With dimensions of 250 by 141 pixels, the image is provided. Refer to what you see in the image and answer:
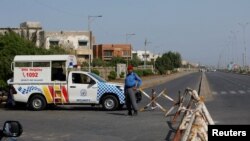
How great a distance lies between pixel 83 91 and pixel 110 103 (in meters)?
1.26

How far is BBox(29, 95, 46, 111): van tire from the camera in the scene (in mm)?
22391

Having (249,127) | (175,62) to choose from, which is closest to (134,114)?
(249,127)

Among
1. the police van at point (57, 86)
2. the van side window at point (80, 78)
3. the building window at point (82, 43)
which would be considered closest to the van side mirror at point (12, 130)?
the police van at point (57, 86)

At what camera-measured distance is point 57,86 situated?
73.2 ft

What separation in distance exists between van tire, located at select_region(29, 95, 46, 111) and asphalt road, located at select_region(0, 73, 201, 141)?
43cm

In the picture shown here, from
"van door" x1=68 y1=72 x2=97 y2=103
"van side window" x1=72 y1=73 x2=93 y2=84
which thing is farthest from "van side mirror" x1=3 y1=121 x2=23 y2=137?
"van side window" x1=72 y1=73 x2=93 y2=84

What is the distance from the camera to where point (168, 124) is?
16172 mm

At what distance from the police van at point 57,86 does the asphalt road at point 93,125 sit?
59cm

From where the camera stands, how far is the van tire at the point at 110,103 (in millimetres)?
21906

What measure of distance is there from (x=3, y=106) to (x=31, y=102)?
9.99ft

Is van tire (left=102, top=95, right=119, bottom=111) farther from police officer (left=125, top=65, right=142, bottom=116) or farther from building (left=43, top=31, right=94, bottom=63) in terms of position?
building (left=43, top=31, right=94, bottom=63)

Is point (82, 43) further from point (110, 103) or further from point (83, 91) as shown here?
point (110, 103)

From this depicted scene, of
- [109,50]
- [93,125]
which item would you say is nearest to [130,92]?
[93,125]

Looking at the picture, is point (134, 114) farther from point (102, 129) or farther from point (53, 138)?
point (53, 138)
